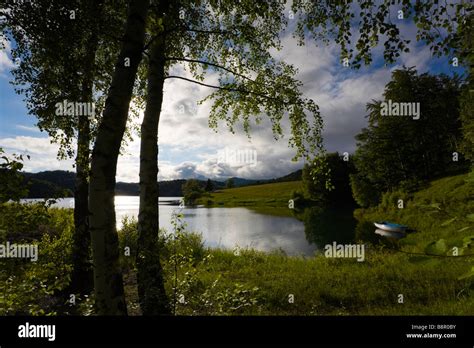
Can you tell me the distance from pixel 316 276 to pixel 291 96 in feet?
21.7

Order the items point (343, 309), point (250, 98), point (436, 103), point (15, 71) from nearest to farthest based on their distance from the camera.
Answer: point (343, 309) → point (250, 98) → point (15, 71) → point (436, 103)

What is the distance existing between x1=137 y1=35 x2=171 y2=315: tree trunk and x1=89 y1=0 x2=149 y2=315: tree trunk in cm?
229

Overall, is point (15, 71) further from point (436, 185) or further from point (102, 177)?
point (436, 185)

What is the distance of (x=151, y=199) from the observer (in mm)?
7094

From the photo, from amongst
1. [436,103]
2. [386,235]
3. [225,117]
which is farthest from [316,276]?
[436,103]

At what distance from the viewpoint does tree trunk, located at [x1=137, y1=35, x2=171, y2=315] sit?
6418 millimetres

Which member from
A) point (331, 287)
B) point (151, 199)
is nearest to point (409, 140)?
point (331, 287)

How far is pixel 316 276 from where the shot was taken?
36.7 feet

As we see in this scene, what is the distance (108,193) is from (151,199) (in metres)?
3.14

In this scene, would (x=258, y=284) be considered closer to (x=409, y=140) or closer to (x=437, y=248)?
(x=437, y=248)

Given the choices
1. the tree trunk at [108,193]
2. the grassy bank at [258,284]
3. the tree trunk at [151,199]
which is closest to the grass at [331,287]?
the grassy bank at [258,284]

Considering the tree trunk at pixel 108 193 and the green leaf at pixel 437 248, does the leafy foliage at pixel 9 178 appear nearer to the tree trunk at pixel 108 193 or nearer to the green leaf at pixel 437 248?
the tree trunk at pixel 108 193

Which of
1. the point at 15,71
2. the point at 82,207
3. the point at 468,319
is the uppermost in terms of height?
the point at 15,71

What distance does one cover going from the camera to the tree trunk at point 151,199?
642 cm
